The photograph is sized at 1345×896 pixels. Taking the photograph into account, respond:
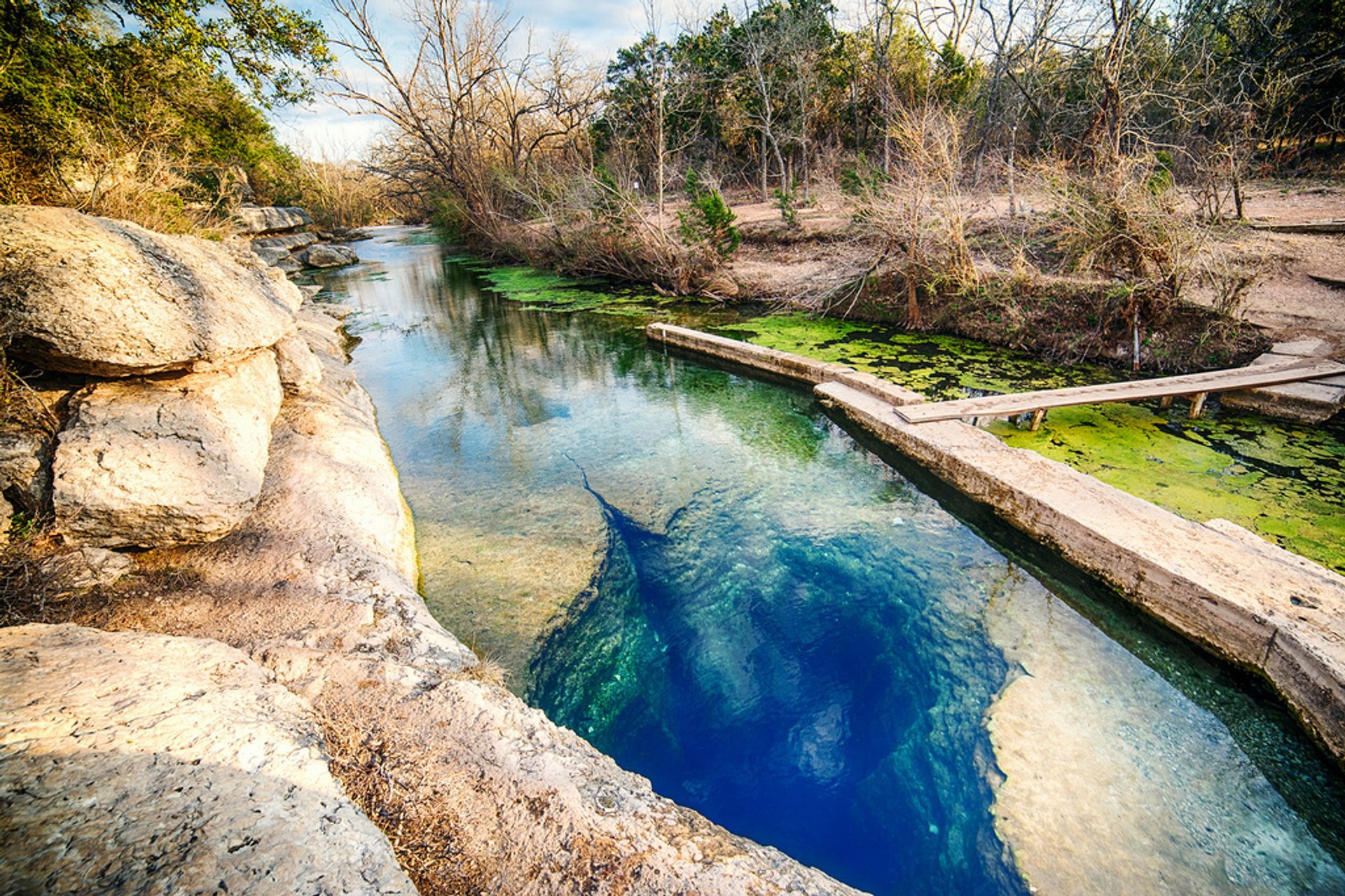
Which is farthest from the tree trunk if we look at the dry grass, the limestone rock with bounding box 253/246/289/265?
the limestone rock with bounding box 253/246/289/265

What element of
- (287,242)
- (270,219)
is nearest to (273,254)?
(287,242)

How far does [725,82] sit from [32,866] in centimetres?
1984

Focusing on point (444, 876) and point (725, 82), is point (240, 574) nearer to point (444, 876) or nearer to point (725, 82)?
point (444, 876)

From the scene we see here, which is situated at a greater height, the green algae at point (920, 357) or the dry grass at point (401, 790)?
the green algae at point (920, 357)

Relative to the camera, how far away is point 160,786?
4.43 feet

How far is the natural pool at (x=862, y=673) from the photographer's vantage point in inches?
83.2

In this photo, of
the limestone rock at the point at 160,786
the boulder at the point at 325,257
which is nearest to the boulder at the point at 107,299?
the limestone rock at the point at 160,786

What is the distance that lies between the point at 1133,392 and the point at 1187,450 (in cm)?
63

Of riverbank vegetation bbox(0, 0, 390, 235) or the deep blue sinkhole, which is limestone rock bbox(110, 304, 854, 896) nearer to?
the deep blue sinkhole

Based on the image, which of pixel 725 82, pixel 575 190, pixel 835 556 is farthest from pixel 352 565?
pixel 725 82

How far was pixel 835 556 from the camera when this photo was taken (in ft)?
12.4

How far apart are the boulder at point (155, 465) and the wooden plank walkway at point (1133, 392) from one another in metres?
5.02

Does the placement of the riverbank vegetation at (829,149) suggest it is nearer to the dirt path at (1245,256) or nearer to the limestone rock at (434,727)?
the dirt path at (1245,256)

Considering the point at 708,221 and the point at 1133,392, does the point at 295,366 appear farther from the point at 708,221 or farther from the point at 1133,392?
the point at 708,221
